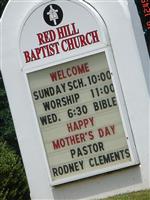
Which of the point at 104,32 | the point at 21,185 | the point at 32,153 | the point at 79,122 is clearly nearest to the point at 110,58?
the point at 104,32

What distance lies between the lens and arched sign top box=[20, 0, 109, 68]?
11.6 meters

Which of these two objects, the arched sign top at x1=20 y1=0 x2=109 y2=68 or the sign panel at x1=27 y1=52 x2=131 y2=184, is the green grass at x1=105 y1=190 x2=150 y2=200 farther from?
the arched sign top at x1=20 y1=0 x2=109 y2=68

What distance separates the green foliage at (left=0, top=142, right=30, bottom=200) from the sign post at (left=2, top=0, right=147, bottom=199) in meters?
2.56

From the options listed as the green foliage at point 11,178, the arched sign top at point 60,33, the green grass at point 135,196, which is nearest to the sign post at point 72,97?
the arched sign top at point 60,33

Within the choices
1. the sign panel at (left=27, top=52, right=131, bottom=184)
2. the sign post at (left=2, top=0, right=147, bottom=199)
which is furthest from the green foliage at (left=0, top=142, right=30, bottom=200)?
the sign panel at (left=27, top=52, right=131, bottom=184)

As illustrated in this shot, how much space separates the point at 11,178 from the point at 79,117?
3659mm

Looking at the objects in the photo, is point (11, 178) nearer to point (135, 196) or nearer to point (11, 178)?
point (11, 178)

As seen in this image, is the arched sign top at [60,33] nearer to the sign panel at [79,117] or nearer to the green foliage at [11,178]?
the sign panel at [79,117]

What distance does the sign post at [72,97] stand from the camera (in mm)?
11641

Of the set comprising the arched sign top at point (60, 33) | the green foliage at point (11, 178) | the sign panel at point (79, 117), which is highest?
the arched sign top at point (60, 33)

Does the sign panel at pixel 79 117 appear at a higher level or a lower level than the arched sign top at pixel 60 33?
lower

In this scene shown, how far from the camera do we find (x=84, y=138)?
11.8m

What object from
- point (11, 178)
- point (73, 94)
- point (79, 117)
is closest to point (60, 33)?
point (73, 94)

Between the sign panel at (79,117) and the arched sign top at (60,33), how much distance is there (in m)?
0.18
